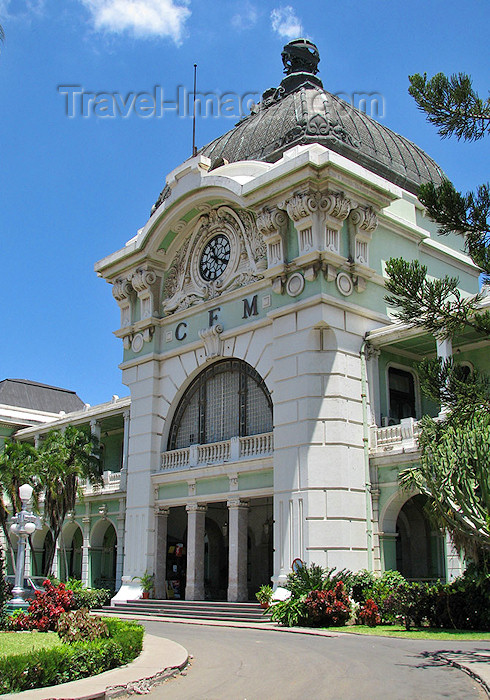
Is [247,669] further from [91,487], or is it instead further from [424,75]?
[91,487]

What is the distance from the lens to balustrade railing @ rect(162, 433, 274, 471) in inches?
1080

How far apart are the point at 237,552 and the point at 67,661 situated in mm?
16291

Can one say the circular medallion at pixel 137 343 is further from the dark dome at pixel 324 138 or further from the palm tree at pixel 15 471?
the palm tree at pixel 15 471

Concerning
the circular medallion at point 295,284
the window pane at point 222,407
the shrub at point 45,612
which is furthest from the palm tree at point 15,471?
the shrub at point 45,612

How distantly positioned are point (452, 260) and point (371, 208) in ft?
22.5

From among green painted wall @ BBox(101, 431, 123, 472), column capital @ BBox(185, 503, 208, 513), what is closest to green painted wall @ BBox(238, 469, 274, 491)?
column capital @ BBox(185, 503, 208, 513)

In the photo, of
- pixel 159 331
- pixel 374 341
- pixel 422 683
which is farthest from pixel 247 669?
pixel 159 331

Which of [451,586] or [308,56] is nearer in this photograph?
[451,586]

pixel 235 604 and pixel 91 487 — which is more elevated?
pixel 91 487

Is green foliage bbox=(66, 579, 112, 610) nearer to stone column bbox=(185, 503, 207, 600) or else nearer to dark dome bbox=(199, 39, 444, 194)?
stone column bbox=(185, 503, 207, 600)

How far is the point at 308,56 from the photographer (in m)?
40.4

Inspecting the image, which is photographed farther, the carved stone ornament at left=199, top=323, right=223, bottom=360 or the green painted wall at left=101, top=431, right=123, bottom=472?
the green painted wall at left=101, top=431, right=123, bottom=472

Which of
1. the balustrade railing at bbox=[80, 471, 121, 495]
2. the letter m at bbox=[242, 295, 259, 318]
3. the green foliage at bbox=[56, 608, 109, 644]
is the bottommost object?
the green foliage at bbox=[56, 608, 109, 644]

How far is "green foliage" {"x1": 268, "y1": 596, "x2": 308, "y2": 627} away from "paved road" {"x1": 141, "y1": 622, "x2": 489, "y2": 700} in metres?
3.00
